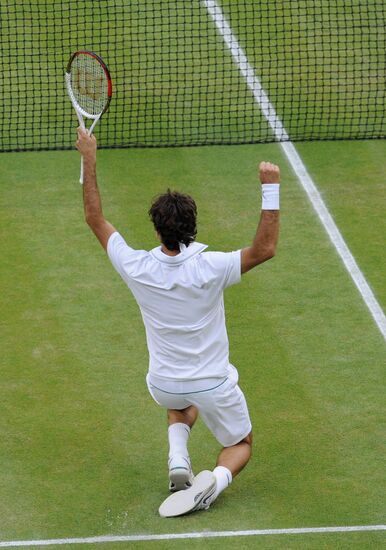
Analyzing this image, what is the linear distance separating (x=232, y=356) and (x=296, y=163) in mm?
4958

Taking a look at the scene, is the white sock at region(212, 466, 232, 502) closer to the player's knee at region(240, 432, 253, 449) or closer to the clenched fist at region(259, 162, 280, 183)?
the player's knee at region(240, 432, 253, 449)

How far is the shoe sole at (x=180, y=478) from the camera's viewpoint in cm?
880

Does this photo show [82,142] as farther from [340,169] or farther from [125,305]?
[340,169]

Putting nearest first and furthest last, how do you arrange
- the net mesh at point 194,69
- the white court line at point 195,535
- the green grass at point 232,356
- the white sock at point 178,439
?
1. the white court line at point 195,535
2. the white sock at point 178,439
3. the green grass at point 232,356
4. the net mesh at point 194,69

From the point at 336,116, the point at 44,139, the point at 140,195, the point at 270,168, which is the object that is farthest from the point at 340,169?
the point at 270,168

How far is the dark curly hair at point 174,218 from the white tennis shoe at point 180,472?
1536mm

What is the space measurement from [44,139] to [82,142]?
7.62 metres

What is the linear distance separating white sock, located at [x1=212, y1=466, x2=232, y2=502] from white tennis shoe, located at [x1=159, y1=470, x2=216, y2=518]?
47 mm

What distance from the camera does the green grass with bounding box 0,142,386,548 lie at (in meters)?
9.07

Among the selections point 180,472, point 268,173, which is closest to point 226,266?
point 268,173

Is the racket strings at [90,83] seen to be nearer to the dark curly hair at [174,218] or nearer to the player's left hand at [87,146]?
the player's left hand at [87,146]

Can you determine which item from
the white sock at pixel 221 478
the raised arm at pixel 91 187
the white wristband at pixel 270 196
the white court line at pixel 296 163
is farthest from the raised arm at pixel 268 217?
the white court line at pixel 296 163

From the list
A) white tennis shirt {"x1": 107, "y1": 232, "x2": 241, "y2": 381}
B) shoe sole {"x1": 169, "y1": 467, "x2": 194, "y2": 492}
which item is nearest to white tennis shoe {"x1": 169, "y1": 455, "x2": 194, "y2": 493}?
shoe sole {"x1": 169, "y1": 467, "x2": 194, "y2": 492}

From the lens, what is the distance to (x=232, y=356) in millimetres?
11344
